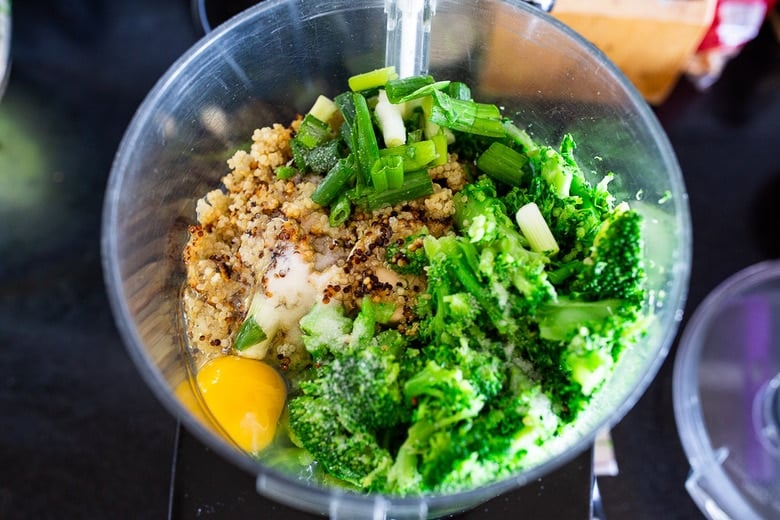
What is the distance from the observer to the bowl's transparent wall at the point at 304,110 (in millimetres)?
922

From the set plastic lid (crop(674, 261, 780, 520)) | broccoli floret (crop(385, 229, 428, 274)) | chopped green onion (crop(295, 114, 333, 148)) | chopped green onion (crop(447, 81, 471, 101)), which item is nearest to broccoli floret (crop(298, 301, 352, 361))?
broccoli floret (crop(385, 229, 428, 274))

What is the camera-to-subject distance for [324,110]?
124 centimetres

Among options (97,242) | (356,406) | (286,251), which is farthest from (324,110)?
(97,242)

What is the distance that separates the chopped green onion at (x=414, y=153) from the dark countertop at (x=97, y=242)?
873 millimetres

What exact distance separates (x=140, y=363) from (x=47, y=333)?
97cm

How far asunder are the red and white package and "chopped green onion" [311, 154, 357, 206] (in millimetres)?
1138

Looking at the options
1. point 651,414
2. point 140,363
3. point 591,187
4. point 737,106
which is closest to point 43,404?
point 140,363

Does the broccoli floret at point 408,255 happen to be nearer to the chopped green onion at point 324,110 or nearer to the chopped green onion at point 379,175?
the chopped green onion at point 379,175

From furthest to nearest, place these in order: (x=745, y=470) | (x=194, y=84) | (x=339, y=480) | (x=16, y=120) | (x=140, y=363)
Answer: (x=16, y=120)
(x=745, y=470)
(x=194, y=84)
(x=339, y=480)
(x=140, y=363)

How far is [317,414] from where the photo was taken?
3.19ft

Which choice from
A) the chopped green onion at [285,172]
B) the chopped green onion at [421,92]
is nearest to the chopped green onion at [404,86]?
the chopped green onion at [421,92]

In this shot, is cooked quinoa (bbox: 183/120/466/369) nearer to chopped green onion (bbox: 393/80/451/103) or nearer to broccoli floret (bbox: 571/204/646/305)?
chopped green onion (bbox: 393/80/451/103)

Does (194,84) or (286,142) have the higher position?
(194,84)

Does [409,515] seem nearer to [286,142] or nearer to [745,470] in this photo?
[286,142]
